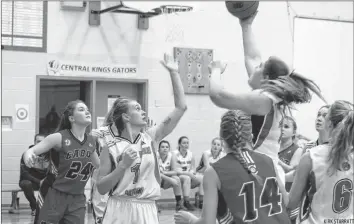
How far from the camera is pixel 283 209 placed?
3648mm

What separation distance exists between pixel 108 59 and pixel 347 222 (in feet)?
32.3

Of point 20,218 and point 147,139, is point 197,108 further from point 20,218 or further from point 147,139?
point 147,139

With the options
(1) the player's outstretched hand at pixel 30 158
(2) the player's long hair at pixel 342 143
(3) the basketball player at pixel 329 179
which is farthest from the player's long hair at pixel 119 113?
(2) the player's long hair at pixel 342 143

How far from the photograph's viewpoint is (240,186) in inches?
137

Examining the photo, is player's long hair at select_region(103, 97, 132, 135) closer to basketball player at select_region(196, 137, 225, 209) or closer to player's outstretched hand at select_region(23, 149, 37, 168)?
player's outstretched hand at select_region(23, 149, 37, 168)

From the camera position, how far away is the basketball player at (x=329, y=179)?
12.9 feet

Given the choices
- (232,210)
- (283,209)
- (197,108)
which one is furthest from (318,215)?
(197,108)

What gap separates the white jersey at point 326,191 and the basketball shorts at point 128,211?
5.27ft

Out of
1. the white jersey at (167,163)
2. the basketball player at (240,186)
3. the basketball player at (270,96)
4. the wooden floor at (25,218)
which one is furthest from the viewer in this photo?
the white jersey at (167,163)

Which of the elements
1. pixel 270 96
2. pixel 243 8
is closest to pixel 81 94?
pixel 243 8

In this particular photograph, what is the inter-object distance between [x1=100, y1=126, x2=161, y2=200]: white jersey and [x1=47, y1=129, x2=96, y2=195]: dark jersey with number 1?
114cm

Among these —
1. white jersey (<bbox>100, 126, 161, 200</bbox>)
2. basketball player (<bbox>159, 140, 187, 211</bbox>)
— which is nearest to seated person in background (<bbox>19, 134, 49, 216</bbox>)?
basketball player (<bbox>159, 140, 187, 211</bbox>)

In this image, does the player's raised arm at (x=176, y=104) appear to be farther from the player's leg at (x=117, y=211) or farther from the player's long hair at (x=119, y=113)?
the player's leg at (x=117, y=211)

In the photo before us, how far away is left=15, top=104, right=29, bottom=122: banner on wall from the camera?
41.3 feet
